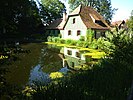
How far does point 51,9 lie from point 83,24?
26.7m

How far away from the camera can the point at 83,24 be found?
1687 inches

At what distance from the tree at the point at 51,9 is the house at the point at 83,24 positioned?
16577 millimetres

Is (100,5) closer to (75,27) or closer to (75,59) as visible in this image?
(75,27)

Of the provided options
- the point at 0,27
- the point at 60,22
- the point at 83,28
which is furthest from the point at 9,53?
the point at 60,22

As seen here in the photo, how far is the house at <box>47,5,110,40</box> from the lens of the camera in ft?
141

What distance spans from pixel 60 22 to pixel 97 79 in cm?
4702

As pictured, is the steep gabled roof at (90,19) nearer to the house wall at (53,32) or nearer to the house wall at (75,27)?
the house wall at (75,27)

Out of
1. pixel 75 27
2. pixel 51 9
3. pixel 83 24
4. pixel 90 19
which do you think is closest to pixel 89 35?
pixel 83 24

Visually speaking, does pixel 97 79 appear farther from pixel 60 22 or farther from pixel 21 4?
pixel 60 22

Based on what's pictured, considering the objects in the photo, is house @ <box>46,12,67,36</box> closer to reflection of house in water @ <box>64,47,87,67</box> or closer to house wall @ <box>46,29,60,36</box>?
house wall @ <box>46,29,60,36</box>

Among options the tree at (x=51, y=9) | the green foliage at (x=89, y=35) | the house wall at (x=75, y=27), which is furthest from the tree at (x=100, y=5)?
the green foliage at (x=89, y=35)

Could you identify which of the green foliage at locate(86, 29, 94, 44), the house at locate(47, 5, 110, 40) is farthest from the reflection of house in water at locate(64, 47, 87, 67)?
the house at locate(47, 5, 110, 40)

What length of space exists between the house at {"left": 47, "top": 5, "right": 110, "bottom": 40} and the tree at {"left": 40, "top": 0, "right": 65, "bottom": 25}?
54.4ft

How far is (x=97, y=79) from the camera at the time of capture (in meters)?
8.57
